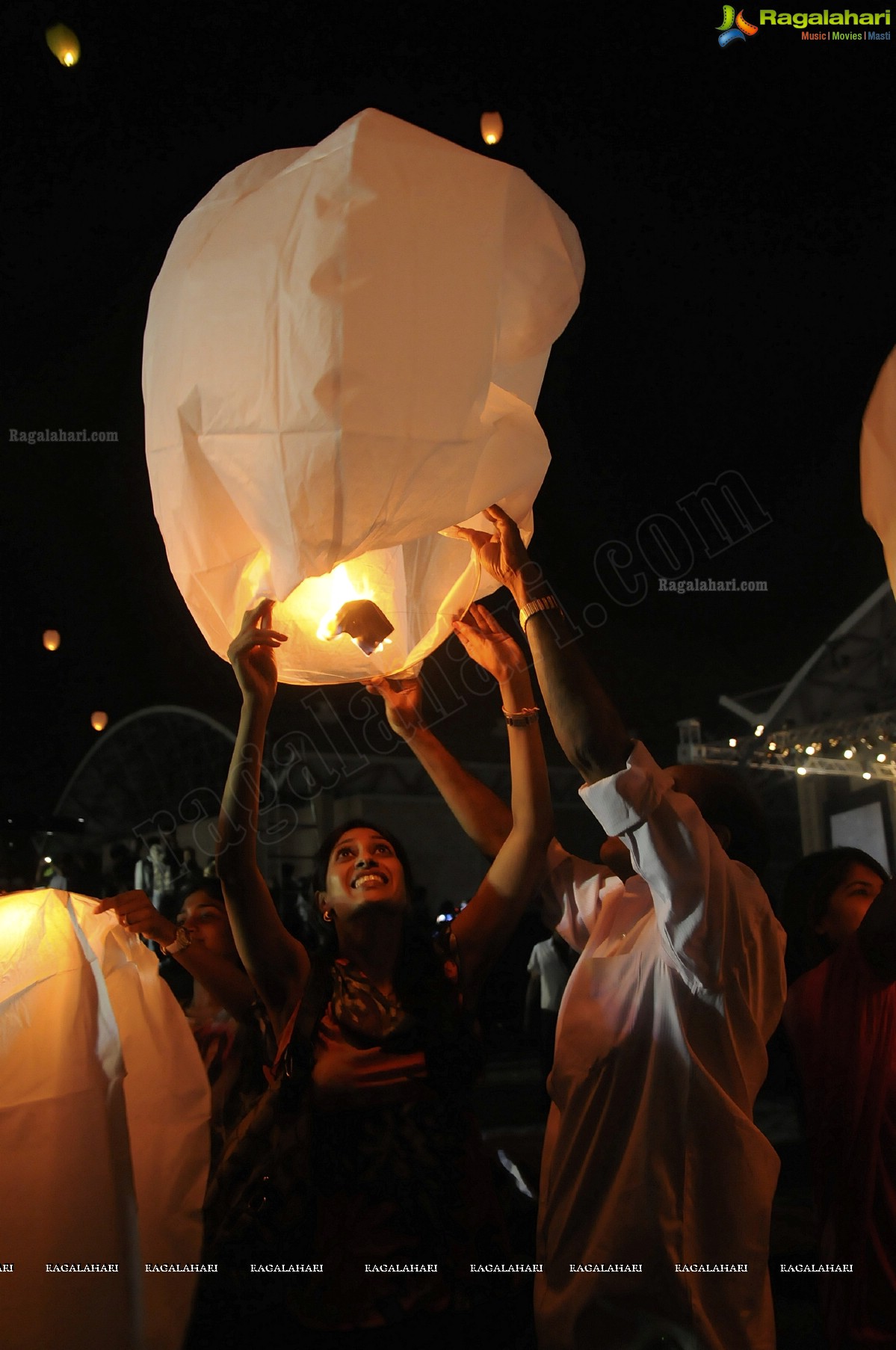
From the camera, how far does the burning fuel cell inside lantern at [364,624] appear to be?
1.13m

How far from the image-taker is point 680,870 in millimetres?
1018

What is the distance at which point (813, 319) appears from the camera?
2117 millimetres

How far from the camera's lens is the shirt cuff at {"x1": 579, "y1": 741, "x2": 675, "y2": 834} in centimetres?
101

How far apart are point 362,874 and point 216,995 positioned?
0.42m

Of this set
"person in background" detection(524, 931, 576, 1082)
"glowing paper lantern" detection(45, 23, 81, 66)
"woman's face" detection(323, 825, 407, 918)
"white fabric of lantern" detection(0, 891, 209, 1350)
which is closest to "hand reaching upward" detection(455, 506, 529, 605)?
"woman's face" detection(323, 825, 407, 918)

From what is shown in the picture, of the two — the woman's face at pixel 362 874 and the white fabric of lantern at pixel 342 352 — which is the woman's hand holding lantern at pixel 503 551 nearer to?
the white fabric of lantern at pixel 342 352

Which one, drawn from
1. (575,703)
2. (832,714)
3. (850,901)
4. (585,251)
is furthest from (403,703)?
(832,714)

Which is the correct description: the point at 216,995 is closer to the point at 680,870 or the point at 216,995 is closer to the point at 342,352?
the point at 680,870

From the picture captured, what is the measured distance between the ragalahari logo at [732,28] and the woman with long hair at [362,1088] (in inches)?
61.2

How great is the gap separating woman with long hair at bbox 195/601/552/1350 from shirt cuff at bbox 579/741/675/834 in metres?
0.29

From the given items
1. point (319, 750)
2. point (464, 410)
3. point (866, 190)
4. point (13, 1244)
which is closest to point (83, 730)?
point (319, 750)

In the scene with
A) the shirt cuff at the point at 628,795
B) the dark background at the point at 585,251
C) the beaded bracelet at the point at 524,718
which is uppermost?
the dark background at the point at 585,251

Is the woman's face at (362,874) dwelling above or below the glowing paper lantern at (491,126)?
below

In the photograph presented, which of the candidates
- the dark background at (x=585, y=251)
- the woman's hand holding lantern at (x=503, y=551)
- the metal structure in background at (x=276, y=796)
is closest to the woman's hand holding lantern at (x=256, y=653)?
the woman's hand holding lantern at (x=503, y=551)
